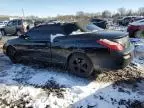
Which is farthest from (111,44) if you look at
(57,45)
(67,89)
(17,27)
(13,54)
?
(17,27)

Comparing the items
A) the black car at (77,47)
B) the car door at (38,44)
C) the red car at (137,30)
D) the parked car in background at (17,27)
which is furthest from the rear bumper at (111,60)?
the parked car in background at (17,27)

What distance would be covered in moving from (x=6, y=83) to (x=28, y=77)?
27.0 inches

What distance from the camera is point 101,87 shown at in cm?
605

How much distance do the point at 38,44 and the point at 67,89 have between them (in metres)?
2.18

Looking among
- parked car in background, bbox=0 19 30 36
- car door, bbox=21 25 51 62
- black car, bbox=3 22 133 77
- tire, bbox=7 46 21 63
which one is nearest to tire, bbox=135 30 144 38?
black car, bbox=3 22 133 77

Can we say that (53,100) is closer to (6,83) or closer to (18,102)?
(18,102)

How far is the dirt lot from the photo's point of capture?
5.29 m

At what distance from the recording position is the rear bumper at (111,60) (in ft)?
19.5

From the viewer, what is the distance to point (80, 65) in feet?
21.7

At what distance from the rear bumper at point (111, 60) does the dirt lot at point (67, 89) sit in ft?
1.63

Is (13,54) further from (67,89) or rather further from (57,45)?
(67,89)

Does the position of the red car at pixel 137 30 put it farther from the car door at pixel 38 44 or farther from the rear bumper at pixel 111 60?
the rear bumper at pixel 111 60

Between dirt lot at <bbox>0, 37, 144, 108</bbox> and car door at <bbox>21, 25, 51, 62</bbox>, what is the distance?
0.46 metres

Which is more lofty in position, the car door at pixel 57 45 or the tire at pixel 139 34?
the car door at pixel 57 45
